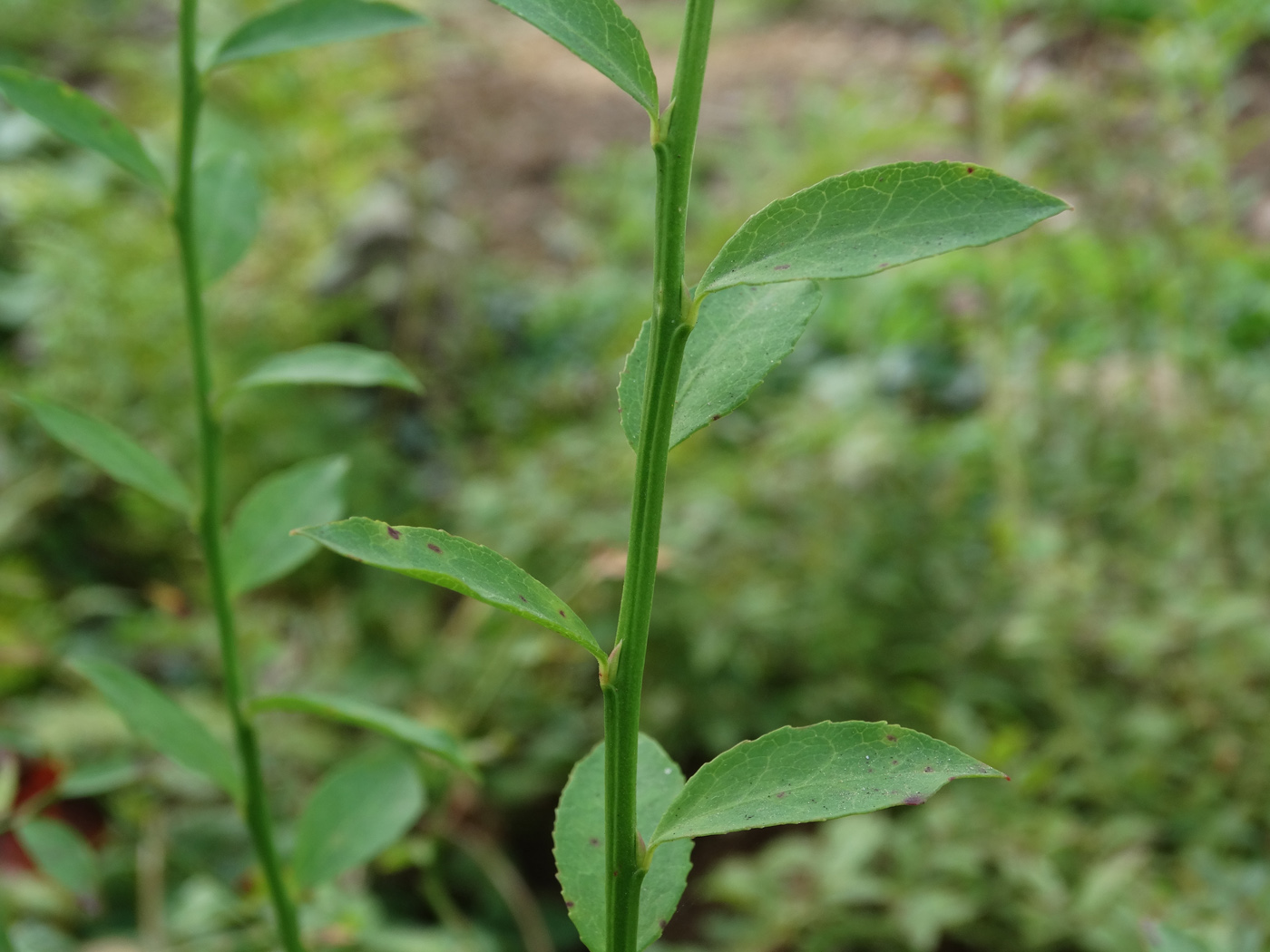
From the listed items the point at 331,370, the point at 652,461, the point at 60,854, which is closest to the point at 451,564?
the point at 652,461

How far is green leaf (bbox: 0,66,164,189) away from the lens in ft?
1.51

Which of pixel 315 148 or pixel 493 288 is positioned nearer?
pixel 493 288

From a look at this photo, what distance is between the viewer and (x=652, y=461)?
11.2 inches

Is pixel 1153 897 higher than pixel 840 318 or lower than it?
lower

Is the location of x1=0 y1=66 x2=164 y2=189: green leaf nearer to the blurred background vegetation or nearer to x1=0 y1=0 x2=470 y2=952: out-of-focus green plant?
x1=0 y1=0 x2=470 y2=952: out-of-focus green plant

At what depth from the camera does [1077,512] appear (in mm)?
1695

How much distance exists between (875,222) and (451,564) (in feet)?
0.47

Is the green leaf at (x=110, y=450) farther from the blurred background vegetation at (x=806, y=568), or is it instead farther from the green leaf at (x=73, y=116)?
the blurred background vegetation at (x=806, y=568)

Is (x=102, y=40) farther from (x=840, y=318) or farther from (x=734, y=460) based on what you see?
(x=734, y=460)

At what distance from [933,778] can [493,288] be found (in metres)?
3.06

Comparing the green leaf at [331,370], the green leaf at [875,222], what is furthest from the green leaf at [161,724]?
the green leaf at [875,222]

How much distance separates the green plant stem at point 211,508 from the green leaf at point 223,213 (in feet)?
0.17

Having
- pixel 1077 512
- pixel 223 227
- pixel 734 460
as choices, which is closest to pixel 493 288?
pixel 734 460

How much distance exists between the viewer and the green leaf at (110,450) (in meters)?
0.51
